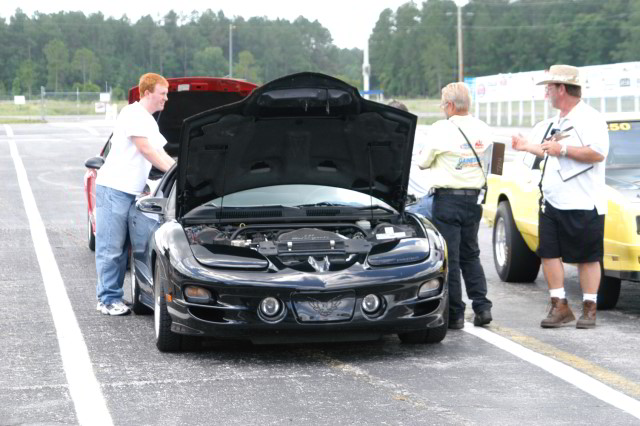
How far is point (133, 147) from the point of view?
876 cm

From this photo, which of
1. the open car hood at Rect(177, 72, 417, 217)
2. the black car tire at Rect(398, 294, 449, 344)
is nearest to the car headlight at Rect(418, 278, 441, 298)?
the black car tire at Rect(398, 294, 449, 344)

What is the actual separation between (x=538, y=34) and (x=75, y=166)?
122569 millimetres

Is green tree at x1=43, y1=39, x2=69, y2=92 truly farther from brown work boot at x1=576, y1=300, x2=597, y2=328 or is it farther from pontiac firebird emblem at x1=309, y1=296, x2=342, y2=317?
pontiac firebird emblem at x1=309, y1=296, x2=342, y2=317

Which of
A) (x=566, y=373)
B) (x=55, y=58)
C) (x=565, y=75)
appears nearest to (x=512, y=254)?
(x=565, y=75)

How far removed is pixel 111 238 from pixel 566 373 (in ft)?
12.2

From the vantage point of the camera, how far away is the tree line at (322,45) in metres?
136

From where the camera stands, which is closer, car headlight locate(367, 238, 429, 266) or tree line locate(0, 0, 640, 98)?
car headlight locate(367, 238, 429, 266)

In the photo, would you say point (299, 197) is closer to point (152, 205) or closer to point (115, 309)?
point (152, 205)

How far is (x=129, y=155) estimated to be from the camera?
28.8 feet

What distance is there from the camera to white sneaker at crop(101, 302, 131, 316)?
8734mm

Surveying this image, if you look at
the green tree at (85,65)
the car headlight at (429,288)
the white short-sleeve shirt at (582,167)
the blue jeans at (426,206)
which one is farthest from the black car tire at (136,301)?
the green tree at (85,65)

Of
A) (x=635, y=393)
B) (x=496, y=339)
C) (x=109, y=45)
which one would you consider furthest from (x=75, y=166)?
(x=109, y=45)

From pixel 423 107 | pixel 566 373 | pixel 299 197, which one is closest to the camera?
pixel 566 373

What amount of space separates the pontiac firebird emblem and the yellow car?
234 cm
